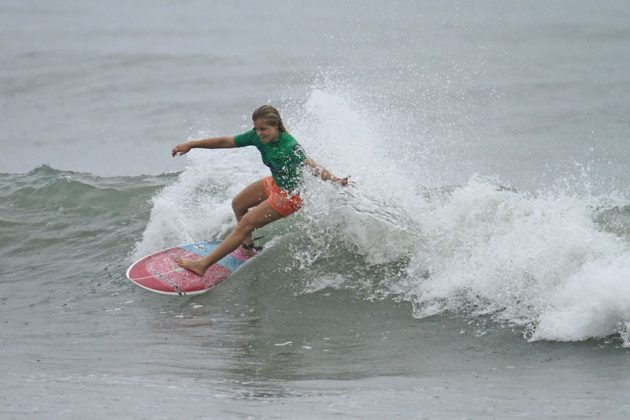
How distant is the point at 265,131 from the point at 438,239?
1.82 m

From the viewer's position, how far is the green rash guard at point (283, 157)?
7910 mm

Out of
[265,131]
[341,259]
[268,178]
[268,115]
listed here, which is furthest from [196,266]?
[268,115]

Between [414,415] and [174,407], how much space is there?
1240mm

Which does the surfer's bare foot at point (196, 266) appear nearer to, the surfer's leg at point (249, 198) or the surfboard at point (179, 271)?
the surfboard at point (179, 271)

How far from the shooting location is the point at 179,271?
871 centimetres

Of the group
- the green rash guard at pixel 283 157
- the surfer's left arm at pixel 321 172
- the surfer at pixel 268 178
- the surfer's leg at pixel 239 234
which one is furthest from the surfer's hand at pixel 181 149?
the surfer's left arm at pixel 321 172

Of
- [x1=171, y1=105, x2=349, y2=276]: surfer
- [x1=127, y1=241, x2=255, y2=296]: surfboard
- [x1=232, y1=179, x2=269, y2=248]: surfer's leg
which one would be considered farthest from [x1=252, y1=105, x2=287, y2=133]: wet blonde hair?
[x1=127, y1=241, x2=255, y2=296]: surfboard

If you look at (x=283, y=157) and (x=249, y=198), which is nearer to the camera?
(x=283, y=157)

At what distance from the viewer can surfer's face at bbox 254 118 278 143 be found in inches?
306

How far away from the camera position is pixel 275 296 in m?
8.13

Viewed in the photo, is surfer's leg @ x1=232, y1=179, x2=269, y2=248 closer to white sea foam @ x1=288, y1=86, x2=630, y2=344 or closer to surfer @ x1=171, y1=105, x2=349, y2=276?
surfer @ x1=171, y1=105, x2=349, y2=276

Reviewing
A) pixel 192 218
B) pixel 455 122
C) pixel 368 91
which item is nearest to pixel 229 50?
pixel 368 91

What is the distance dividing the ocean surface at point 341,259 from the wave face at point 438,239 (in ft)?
0.07

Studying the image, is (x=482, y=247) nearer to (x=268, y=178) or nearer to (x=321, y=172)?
(x=321, y=172)
